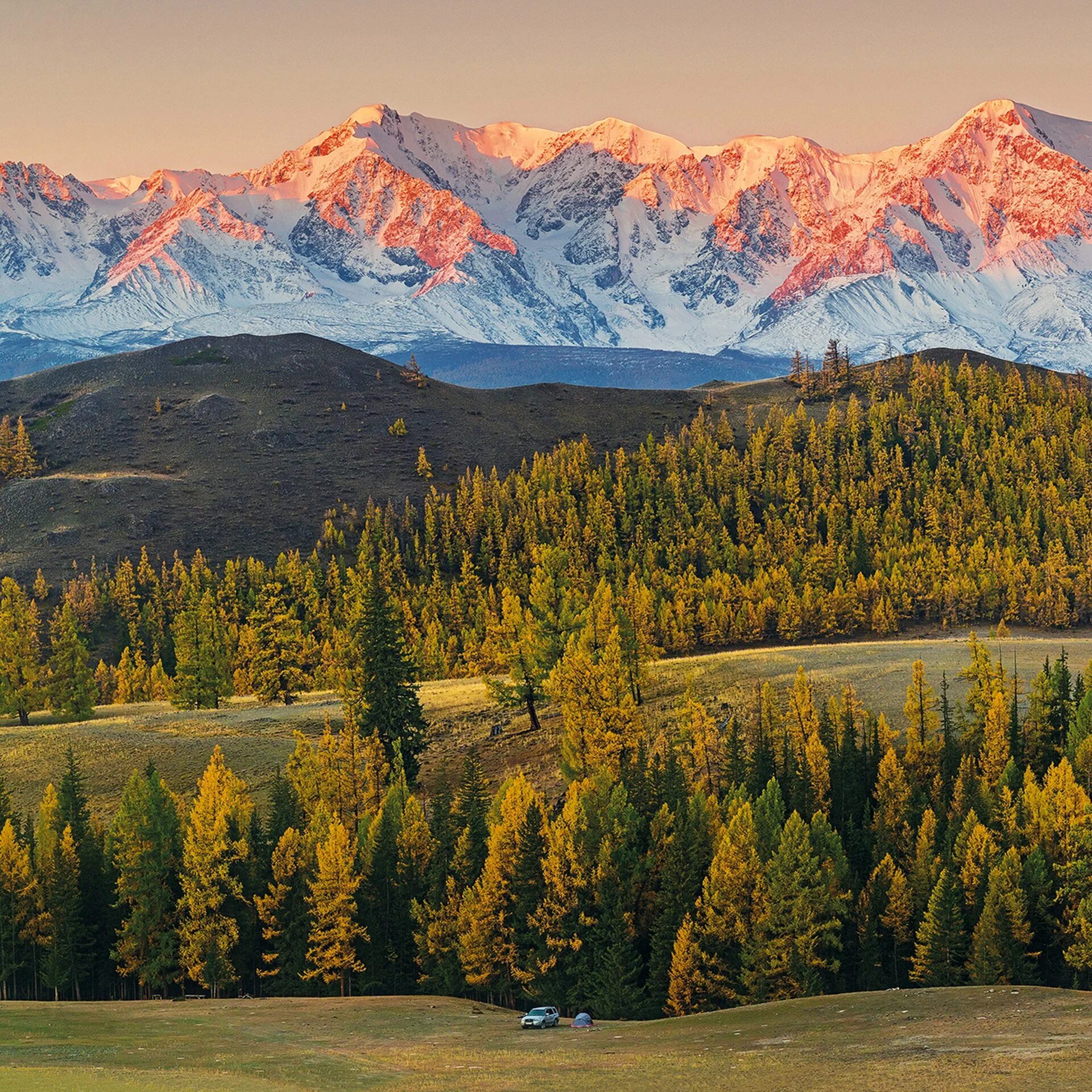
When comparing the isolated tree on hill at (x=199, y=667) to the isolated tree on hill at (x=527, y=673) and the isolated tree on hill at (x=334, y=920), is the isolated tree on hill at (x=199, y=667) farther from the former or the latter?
the isolated tree on hill at (x=334, y=920)

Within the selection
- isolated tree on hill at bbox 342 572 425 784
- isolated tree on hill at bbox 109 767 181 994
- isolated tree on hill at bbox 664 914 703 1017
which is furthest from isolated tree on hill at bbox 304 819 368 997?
isolated tree on hill at bbox 342 572 425 784

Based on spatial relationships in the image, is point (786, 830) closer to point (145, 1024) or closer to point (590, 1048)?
point (590, 1048)

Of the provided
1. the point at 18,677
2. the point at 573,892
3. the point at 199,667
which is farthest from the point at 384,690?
the point at 18,677

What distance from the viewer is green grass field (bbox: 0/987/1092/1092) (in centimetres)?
5709

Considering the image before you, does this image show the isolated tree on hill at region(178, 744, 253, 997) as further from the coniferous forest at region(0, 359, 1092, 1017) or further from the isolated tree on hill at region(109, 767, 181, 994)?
the isolated tree on hill at region(109, 767, 181, 994)

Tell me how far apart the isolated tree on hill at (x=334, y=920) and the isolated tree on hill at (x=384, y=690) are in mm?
26284

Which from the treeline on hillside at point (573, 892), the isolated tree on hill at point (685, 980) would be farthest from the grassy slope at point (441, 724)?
the isolated tree on hill at point (685, 980)

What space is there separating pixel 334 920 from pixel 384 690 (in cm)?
3335

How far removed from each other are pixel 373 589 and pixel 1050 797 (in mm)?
60474

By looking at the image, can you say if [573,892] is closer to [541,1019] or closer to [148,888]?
[541,1019]

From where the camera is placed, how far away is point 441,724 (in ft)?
462

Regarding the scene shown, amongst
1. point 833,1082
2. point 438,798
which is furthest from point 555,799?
point 833,1082

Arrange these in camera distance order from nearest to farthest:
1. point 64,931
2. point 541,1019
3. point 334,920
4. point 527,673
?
point 541,1019 → point 334,920 → point 64,931 → point 527,673

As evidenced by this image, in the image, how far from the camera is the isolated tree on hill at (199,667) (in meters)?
156
